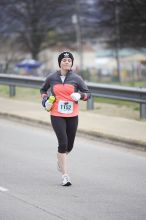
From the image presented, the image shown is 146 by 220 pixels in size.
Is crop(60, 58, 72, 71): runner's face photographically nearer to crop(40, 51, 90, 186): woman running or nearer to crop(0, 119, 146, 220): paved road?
crop(40, 51, 90, 186): woman running

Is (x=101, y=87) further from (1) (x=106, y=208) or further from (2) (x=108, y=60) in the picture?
(2) (x=108, y=60)

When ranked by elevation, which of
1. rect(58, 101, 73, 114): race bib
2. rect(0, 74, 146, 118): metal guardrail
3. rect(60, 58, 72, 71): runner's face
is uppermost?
rect(60, 58, 72, 71): runner's face

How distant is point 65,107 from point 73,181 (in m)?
1.04

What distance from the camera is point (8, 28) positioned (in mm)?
58062

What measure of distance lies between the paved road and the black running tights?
51cm

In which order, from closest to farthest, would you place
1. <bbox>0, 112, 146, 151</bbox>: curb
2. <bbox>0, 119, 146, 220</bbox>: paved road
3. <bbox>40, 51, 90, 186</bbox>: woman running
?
<bbox>0, 119, 146, 220</bbox>: paved road → <bbox>40, 51, 90, 186</bbox>: woman running → <bbox>0, 112, 146, 151</bbox>: curb

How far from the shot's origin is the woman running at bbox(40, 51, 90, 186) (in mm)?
9289

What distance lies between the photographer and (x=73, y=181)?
31.8ft

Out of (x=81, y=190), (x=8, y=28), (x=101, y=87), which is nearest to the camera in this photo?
(x=81, y=190)

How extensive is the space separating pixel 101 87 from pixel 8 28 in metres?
41.7

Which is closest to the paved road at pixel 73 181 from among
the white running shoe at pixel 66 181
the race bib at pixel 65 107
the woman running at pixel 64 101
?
the white running shoe at pixel 66 181

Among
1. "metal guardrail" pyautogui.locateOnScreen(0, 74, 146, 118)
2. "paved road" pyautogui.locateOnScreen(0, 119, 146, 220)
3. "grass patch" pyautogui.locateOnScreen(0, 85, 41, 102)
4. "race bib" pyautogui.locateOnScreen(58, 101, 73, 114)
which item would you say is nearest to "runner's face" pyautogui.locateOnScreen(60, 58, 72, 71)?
"race bib" pyautogui.locateOnScreen(58, 101, 73, 114)

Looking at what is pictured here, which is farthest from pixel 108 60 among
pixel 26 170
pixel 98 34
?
pixel 26 170

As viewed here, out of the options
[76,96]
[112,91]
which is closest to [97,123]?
[112,91]
